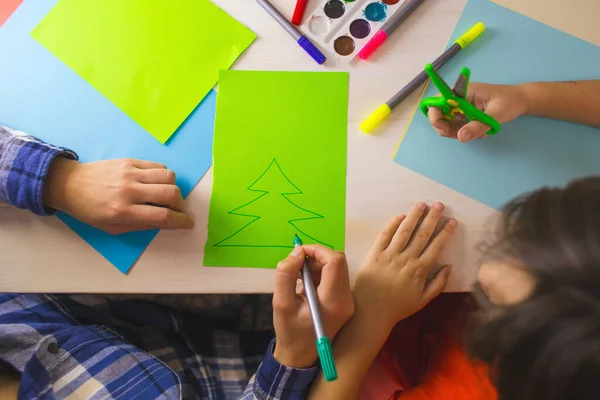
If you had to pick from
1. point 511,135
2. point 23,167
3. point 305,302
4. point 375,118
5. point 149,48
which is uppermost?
point 511,135

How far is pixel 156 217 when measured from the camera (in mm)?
549

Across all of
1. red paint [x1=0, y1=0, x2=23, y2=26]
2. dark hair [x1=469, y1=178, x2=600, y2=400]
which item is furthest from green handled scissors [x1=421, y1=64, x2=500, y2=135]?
red paint [x1=0, y1=0, x2=23, y2=26]

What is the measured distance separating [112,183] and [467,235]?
1.48 feet

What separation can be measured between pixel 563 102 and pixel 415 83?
195mm

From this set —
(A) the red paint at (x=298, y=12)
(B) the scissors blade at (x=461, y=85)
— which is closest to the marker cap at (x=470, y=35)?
(B) the scissors blade at (x=461, y=85)

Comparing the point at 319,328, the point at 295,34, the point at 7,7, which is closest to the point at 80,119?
the point at 7,7

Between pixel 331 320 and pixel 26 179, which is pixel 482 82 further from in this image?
pixel 26 179

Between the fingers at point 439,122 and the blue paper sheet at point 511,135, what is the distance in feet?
0.03

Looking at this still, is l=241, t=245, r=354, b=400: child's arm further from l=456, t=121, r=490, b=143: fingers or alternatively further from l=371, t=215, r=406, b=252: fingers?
l=456, t=121, r=490, b=143: fingers

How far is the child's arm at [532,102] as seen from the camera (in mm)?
592

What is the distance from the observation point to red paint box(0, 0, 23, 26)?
631mm

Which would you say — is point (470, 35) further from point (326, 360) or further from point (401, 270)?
point (326, 360)

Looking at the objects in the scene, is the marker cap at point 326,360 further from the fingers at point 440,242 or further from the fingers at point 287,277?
the fingers at point 440,242

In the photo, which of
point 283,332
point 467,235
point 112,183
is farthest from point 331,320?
point 112,183
